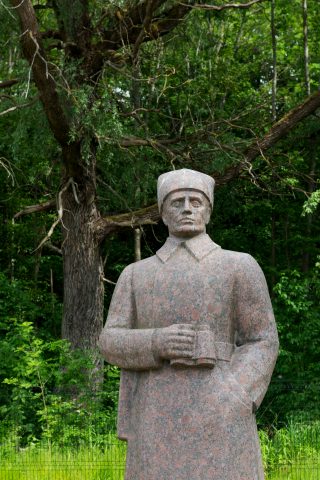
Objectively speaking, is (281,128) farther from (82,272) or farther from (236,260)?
(236,260)

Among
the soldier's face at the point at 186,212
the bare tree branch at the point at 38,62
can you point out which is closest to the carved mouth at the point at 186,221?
the soldier's face at the point at 186,212

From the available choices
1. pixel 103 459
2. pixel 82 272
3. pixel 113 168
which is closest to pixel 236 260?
pixel 103 459

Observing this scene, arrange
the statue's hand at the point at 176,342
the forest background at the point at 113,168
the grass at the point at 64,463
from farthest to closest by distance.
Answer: the forest background at the point at 113,168
the grass at the point at 64,463
the statue's hand at the point at 176,342

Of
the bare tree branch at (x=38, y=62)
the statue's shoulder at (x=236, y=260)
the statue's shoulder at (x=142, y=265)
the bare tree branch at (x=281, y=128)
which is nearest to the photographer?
the statue's shoulder at (x=236, y=260)

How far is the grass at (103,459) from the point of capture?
8.59 m

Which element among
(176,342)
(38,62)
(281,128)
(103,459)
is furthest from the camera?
(281,128)

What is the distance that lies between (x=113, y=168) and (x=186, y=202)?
31.3 ft

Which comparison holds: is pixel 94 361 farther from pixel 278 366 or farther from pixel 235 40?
pixel 235 40

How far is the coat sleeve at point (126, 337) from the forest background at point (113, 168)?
5.85 metres

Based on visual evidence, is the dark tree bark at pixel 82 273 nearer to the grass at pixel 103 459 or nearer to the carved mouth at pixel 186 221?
the grass at pixel 103 459

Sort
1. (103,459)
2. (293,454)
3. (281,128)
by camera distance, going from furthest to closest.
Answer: (281,128), (293,454), (103,459)

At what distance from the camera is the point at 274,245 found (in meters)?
19.0

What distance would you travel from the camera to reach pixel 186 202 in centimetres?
468

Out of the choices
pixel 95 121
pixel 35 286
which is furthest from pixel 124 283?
pixel 35 286
